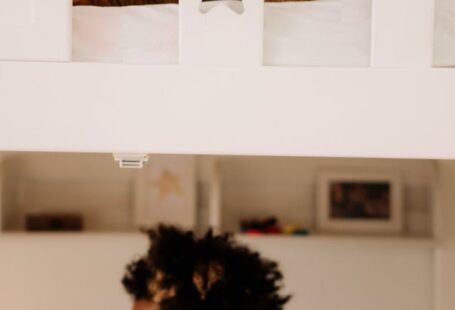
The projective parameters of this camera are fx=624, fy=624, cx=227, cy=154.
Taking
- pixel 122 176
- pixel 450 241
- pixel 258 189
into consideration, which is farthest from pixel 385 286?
pixel 122 176

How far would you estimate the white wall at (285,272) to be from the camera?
2.01 metres

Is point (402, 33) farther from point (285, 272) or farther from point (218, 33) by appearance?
point (285, 272)

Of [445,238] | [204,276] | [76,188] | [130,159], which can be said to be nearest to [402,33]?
[130,159]

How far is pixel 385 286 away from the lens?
2025 millimetres

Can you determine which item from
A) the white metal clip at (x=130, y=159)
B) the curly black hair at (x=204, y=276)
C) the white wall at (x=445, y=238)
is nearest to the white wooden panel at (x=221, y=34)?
the white metal clip at (x=130, y=159)

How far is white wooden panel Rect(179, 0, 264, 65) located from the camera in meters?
0.96

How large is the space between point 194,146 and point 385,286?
127 centimetres

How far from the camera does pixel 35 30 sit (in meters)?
0.97

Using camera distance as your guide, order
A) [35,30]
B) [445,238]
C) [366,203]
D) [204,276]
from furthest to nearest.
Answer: [366,203] → [445,238] → [204,276] → [35,30]

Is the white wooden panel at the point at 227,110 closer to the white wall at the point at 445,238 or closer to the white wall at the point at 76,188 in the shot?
the white wall at the point at 445,238

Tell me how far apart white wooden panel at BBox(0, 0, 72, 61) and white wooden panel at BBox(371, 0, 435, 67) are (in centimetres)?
48

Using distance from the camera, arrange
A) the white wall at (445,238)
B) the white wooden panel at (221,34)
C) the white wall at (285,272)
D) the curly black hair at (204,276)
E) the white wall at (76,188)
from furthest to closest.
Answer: the white wall at (76,188)
the white wall at (285,272)
the white wall at (445,238)
the curly black hair at (204,276)
the white wooden panel at (221,34)

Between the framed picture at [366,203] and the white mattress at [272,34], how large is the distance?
1.09 m

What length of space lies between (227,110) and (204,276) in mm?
646
